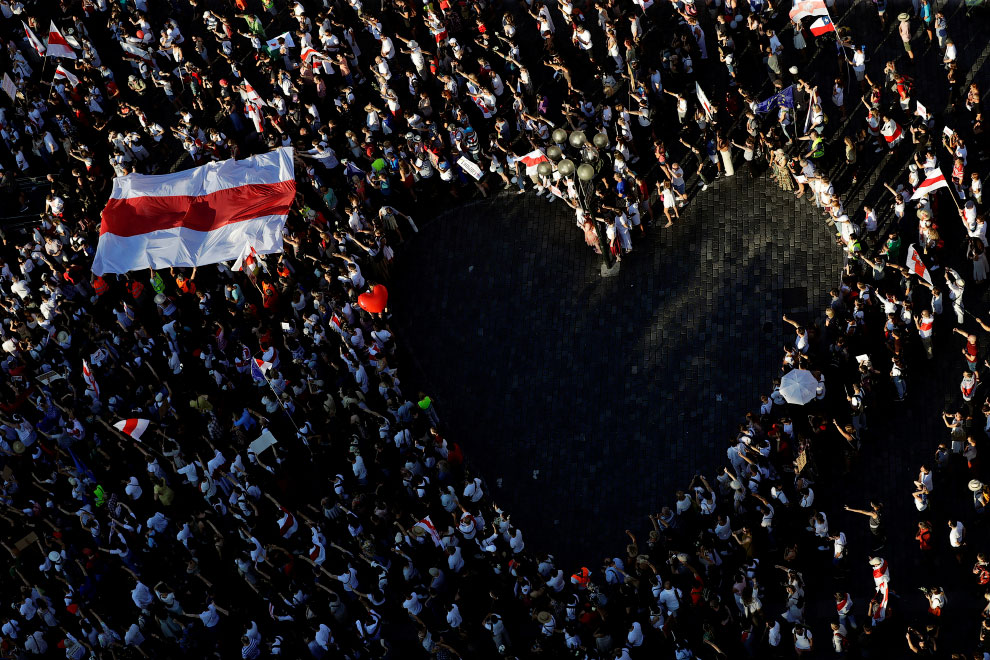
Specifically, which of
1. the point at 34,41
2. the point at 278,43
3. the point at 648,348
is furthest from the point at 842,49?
the point at 34,41

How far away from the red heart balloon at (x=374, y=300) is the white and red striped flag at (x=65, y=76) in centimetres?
1310

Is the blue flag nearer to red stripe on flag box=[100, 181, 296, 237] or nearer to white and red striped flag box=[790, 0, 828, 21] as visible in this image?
white and red striped flag box=[790, 0, 828, 21]

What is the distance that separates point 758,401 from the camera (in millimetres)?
30250

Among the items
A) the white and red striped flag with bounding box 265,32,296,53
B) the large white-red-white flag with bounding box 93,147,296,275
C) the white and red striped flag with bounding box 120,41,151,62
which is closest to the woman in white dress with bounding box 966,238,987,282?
the large white-red-white flag with bounding box 93,147,296,275

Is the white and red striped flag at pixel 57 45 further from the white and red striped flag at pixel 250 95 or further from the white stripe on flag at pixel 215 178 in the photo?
the white stripe on flag at pixel 215 178

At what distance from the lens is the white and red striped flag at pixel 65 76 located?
38.9 metres

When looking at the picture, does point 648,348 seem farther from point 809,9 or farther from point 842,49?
point 809,9

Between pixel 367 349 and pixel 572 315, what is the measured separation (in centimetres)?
519

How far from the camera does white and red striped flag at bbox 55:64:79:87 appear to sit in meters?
38.9

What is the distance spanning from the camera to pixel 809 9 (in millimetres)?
33969

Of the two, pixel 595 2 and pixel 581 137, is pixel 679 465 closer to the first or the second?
pixel 581 137

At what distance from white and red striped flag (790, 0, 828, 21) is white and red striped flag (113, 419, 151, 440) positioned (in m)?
19.5

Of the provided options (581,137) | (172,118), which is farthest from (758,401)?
(172,118)

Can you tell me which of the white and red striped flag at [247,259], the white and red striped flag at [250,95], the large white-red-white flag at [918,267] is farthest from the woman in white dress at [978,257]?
the white and red striped flag at [250,95]
